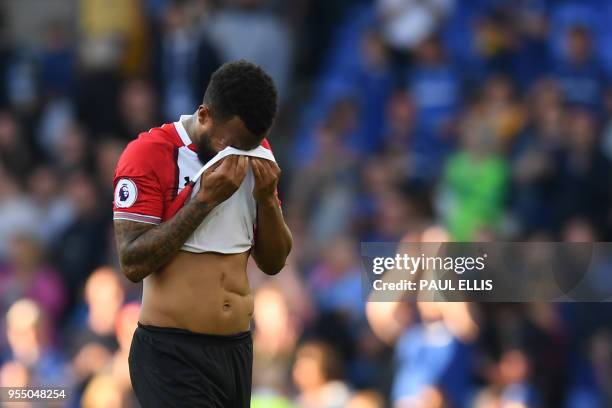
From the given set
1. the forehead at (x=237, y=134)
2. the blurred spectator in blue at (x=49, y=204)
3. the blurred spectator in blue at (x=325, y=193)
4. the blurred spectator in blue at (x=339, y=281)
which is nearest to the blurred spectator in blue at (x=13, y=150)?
the blurred spectator in blue at (x=49, y=204)

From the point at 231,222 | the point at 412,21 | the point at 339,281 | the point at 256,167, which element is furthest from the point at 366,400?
the point at 256,167

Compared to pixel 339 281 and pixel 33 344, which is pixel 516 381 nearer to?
pixel 339 281

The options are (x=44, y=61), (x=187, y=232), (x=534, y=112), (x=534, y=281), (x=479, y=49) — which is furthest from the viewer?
(x=44, y=61)

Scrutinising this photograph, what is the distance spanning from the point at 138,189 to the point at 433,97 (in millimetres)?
7021

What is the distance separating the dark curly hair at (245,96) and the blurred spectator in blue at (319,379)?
15.2ft

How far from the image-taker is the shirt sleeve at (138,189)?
475 cm

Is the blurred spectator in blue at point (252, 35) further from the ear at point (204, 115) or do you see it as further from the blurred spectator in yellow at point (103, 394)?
the ear at point (204, 115)

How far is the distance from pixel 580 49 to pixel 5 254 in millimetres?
5419

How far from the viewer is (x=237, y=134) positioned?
4.72 m

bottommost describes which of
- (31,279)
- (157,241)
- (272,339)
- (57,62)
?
(157,241)

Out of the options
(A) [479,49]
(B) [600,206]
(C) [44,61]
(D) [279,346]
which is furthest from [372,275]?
(C) [44,61]

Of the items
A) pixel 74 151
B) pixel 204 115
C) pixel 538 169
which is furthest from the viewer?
pixel 74 151

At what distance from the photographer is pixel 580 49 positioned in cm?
1074

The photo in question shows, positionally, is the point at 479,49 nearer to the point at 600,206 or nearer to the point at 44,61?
the point at 600,206
